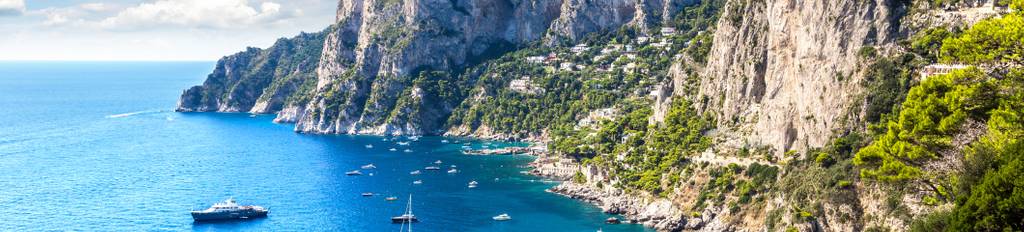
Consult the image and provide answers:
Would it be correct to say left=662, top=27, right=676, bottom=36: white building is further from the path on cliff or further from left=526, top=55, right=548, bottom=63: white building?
the path on cliff

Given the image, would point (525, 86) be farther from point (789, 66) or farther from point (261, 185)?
point (789, 66)

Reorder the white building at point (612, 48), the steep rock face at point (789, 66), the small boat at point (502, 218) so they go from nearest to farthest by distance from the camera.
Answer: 1. the steep rock face at point (789, 66)
2. the small boat at point (502, 218)
3. the white building at point (612, 48)

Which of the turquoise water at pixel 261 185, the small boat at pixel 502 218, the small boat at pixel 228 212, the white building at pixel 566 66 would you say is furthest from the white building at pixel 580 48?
the small boat at pixel 228 212

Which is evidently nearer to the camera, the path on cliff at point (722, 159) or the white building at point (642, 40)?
the path on cliff at point (722, 159)

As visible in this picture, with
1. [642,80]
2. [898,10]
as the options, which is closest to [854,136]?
[898,10]

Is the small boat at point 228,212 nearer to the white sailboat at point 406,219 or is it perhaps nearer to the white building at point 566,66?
the white sailboat at point 406,219

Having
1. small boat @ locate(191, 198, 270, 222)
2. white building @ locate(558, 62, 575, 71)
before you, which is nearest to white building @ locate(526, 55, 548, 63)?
white building @ locate(558, 62, 575, 71)

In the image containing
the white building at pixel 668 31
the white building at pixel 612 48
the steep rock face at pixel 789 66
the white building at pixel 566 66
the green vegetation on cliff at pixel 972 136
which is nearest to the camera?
the green vegetation on cliff at pixel 972 136
